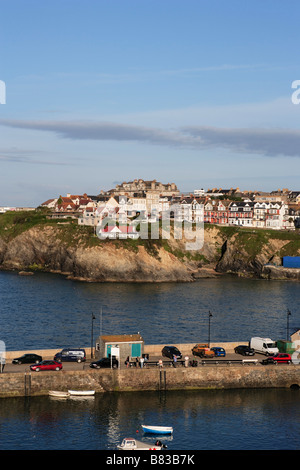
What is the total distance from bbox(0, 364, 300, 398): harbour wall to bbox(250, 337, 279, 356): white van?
4.20m

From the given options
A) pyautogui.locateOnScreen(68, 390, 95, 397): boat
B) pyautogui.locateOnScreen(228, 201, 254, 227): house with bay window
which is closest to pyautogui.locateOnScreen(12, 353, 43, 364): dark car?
pyautogui.locateOnScreen(68, 390, 95, 397): boat

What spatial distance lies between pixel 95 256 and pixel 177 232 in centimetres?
2631

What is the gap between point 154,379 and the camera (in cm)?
4897

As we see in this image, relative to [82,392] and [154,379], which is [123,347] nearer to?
[154,379]

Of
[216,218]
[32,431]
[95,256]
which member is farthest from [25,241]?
[32,431]

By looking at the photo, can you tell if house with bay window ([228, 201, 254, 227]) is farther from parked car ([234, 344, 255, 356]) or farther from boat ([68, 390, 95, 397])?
boat ([68, 390, 95, 397])

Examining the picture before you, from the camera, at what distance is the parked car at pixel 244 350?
55219 millimetres

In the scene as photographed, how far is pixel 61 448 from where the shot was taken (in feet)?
125

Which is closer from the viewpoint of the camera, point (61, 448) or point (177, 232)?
point (61, 448)

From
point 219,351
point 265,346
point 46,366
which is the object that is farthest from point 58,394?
point 265,346

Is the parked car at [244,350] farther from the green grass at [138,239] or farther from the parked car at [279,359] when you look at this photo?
the green grass at [138,239]

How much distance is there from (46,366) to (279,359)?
2024cm

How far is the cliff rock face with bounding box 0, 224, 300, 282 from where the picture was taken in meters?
121
